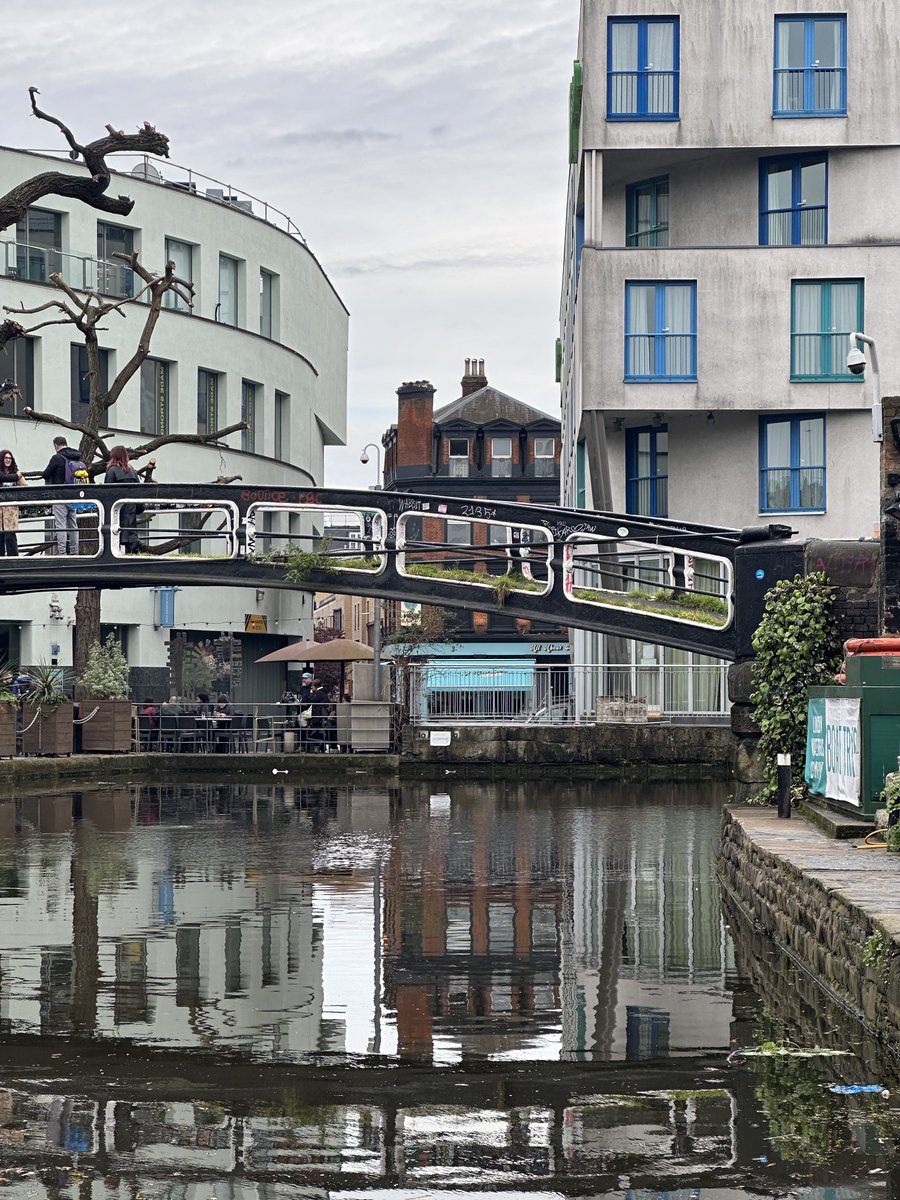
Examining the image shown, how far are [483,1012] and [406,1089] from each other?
6.76ft

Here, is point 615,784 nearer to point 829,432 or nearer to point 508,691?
point 508,691

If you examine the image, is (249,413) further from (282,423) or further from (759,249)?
(759,249)

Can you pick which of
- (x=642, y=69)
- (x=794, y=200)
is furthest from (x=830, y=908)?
(x=794, y=200)

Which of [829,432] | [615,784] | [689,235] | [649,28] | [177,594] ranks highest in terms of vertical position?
[649,28]

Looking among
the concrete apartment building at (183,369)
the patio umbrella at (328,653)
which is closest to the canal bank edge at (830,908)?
the patio umbrella at (328,653)

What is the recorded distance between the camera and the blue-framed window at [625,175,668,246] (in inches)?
1489

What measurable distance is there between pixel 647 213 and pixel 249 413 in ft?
61.5

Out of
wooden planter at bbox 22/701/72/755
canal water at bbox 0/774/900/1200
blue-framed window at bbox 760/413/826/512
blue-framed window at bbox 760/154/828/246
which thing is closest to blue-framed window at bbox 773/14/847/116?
blue-framed window at bbox 760/154/828/246

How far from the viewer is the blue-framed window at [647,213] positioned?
37.8m

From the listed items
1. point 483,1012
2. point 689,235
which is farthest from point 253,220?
point 483,1012

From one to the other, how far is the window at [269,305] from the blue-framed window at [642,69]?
2051 cm

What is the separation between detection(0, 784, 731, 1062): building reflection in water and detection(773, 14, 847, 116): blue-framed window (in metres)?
18.7

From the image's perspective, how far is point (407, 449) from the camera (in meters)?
78.9

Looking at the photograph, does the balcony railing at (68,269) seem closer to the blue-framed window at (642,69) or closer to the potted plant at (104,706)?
the potted plant at (104,706)
